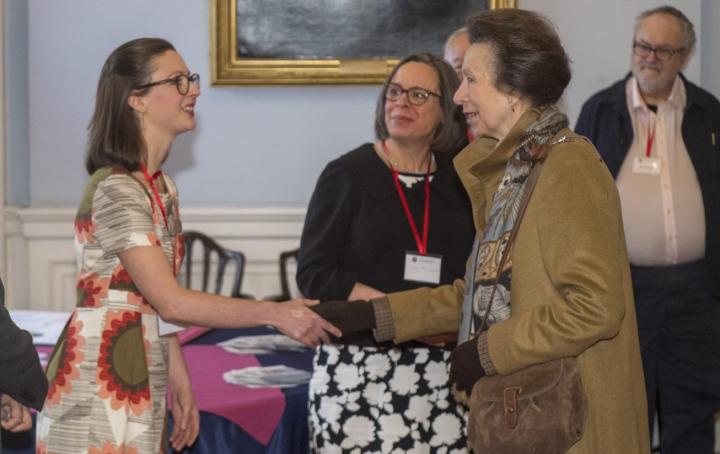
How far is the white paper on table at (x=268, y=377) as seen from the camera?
→ 11.6ft

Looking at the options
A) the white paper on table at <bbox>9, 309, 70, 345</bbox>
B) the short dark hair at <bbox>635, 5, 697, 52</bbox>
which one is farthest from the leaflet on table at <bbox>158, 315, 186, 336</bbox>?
the short dark hair at <bbox>635, 5, 697, 52</bbox>

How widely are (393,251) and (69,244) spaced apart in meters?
2.98

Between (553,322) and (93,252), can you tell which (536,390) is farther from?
(93,252)

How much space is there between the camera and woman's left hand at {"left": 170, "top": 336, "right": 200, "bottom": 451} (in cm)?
286

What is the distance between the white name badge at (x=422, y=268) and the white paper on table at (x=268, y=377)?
559mm

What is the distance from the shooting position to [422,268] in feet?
10.9

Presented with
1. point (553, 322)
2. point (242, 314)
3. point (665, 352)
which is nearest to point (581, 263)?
point (553, 322)

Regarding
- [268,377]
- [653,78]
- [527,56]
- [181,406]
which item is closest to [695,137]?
[653,78]

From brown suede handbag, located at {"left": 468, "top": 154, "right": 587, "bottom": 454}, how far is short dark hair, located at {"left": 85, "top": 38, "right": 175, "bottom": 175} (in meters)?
0.99

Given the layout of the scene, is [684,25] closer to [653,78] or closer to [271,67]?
[653,78]

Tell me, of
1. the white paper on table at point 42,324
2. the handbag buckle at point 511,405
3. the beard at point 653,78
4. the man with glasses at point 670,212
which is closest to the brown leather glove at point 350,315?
the handbag buckle at point 511,405

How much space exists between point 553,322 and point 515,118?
1.63 feet

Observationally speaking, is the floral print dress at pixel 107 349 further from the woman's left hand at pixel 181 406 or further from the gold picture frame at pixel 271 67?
the gold picture frame at pixel 271 67

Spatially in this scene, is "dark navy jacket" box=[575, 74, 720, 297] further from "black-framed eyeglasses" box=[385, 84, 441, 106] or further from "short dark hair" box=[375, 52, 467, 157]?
"black-framed eyeglasses" box=[385, 84, 441, 106]
